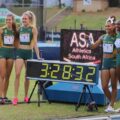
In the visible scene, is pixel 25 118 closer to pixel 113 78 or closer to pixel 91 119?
pixel 91 119

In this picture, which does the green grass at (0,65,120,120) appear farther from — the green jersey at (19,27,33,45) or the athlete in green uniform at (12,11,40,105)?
the green jersey at (19,27,33,45)

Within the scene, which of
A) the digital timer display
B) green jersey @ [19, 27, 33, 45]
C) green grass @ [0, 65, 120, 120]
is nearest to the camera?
green grass @ [0, 65, 120, 120]

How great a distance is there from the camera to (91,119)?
8.92 m

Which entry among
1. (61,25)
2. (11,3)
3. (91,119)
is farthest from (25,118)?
(61,25)

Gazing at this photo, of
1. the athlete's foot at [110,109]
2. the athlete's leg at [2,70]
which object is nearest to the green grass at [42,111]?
the athlete's foot at [110,109]

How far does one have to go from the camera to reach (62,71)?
33.9 ft

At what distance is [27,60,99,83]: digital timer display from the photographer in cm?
998

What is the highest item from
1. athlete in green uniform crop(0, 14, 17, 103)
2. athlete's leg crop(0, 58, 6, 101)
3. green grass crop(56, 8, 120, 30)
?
athlete in green uniform crop(0, 14, 17, 103)

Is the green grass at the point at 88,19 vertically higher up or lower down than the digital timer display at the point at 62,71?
lower down

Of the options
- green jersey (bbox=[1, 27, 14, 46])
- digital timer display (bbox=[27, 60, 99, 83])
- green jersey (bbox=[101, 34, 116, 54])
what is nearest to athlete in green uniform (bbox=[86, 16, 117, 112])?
green jersey (bbox=[101, 34, 116, 54])

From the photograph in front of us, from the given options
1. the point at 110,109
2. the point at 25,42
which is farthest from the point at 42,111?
the point at 25,42

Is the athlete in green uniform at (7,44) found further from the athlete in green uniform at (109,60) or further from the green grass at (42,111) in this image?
the athlete in green uniform at (109,60)

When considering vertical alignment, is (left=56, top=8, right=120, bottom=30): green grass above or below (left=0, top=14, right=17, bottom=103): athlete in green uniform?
below

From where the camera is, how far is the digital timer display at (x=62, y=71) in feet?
32.7
